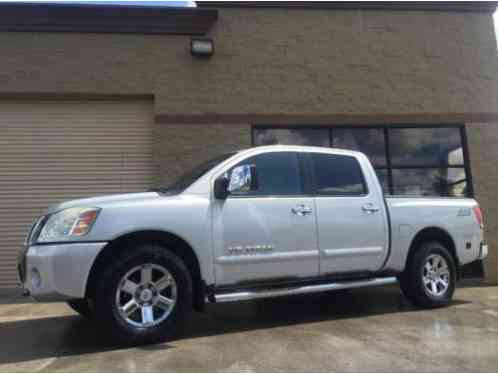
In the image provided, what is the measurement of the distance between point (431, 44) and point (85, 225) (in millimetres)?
8054

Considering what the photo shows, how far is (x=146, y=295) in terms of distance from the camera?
400 centimetres

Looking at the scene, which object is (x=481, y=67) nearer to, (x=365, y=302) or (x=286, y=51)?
(x=286, y=51)

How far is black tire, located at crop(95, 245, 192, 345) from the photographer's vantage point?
12.4 feet

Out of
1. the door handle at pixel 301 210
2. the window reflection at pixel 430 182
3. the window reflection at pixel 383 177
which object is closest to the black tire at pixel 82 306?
the door handle at pixel 301 210

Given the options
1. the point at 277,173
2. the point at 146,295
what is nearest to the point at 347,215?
the point at 277,173

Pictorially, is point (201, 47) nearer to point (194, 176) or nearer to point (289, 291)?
point (194, 176)

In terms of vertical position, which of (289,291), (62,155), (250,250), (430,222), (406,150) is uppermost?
(62,155)

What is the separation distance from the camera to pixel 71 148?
8023 millimetres

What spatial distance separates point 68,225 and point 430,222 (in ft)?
14.6

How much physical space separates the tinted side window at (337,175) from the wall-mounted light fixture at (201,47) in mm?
4079

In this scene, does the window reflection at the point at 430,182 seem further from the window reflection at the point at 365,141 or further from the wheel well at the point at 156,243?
the wheel well at the point at 156,243

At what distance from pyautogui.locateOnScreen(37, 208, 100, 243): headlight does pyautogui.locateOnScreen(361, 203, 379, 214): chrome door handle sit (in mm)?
3080

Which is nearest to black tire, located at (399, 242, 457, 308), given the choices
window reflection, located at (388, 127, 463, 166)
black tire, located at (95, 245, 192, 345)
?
black tire, located at (95, 245, 192, 345)

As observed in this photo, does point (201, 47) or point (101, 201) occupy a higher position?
point (201, 47)
